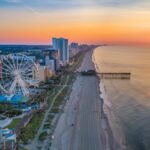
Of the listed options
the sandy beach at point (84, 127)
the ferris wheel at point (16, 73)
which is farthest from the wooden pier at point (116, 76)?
the ferris wheel at point (16, 73)

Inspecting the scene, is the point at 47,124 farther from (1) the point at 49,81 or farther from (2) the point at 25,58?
(1) the point at 49,81

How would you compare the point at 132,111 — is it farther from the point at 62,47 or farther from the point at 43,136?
the point at 62,47

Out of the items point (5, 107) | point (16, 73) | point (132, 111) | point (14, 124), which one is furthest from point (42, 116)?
point (132, 111)

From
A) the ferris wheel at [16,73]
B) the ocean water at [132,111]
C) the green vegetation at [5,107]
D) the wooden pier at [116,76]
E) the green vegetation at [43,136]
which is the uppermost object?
the ferris wheel at [16,73]

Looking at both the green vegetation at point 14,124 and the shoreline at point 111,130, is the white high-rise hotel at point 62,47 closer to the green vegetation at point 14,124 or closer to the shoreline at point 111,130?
the shoreline at point 111,130

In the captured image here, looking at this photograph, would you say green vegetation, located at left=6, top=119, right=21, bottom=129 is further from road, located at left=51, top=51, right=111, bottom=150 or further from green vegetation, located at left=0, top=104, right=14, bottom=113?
green vegetation, located at left=0, top=104, right=14, bottom=113

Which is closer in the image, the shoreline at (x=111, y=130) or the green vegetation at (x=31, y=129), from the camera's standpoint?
the green vegetation at (x=31, y=129)
